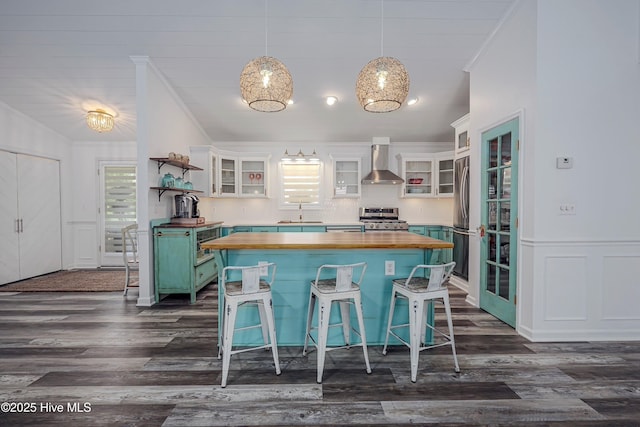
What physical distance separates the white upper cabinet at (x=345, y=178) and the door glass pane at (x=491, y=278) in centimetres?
292

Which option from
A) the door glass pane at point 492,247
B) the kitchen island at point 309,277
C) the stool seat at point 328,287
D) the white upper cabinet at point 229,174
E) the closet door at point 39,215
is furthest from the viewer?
the white upper cabinet at point 229,174

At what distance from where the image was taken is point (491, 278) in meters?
3.55

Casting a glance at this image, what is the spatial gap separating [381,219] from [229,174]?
122 inches

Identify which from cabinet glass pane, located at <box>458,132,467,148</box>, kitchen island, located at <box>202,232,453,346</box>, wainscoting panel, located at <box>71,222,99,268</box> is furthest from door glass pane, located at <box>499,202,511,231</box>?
wainscoting panel, located at <box>71,222,99,268</box>

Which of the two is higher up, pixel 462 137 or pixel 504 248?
pixel 462 137

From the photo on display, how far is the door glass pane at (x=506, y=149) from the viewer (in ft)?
10.5

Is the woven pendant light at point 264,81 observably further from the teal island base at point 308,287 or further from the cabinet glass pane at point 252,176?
the cabinet glass pane at point 252,176

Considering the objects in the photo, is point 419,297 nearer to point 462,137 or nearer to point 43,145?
point 462,137

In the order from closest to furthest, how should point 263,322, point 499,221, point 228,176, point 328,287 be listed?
point 328,287 < point 263,322 < point 499,221 < point 228,176

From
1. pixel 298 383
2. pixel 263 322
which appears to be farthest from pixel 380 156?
pixel 298 383

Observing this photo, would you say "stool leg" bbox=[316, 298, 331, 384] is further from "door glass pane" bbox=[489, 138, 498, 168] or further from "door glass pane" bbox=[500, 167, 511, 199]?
"door glass pane" bbox=[489, 138, 498, 168]

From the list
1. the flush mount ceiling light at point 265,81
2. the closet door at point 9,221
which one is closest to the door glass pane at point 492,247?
the flush mount ceiling light at point 265,81

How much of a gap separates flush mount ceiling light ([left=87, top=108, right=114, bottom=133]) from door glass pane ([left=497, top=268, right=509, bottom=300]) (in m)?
5.91

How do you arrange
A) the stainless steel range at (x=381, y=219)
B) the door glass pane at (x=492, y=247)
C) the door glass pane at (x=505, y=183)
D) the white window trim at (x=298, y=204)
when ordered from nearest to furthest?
the door glass pane at (x=505, y=183), the door glass pane at (x=492, y=247), the stainless steel range at (x=381, y=219), the white window trim at (x=298, y=204)
